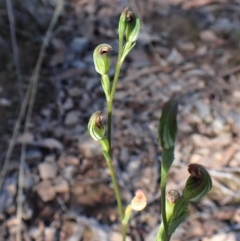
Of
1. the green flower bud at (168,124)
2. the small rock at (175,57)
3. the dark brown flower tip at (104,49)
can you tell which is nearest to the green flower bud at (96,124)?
the dark brown flower tip at (104,49)

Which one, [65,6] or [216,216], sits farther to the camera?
[65,6]

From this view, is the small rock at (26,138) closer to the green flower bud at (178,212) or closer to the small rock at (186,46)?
the small rock at (186,46)

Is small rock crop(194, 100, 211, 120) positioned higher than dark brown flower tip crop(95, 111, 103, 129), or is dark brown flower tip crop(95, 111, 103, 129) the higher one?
dark brown flower tip crop(95, 111, 103, 129)

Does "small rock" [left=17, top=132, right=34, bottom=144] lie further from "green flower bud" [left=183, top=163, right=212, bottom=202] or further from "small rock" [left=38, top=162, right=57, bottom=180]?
"green flower bud" [left=183, top=163, right=212, bottom=202]

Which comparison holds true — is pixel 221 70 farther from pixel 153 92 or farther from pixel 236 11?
pixel 236 11

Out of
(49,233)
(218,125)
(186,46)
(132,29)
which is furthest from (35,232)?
(186,46)

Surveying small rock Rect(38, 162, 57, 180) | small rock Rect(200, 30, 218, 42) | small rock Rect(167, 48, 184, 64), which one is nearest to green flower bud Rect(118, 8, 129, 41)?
small rock Rect(38, 162, 57, 180)

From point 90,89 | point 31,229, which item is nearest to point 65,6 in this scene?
point 90,89
